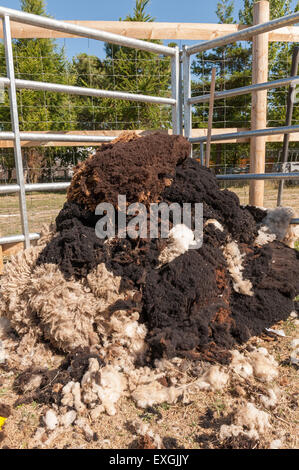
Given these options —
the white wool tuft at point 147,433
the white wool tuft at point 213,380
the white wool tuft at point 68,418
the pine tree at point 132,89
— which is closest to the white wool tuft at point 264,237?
the white wool tuft at point 213,380

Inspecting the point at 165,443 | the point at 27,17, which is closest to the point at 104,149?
the point at 27,17

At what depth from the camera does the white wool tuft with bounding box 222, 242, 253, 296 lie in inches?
79.3

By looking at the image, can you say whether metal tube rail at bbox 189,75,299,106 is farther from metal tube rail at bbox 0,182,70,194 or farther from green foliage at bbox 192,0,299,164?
green foliage at bbox 192,0,299,164

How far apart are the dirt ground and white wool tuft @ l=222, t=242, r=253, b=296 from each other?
525 mm

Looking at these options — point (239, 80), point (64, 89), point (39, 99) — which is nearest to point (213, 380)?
point (64, 89)

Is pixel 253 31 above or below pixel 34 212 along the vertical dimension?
above

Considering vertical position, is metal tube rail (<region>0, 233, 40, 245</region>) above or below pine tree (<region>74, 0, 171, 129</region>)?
below

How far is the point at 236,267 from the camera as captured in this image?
205cm

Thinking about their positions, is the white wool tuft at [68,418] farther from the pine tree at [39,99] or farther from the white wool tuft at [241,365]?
the pine tree at [39,99]

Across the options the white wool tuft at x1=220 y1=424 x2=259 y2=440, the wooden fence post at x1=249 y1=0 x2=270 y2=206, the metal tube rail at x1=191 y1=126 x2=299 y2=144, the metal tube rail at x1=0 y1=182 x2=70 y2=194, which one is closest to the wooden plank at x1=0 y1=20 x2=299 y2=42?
the wooden fence post at x1=249 y1=0 x2=270 y2=206

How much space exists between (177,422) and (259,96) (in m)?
3.67

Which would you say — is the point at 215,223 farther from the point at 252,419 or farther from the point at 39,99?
the point at 39,99

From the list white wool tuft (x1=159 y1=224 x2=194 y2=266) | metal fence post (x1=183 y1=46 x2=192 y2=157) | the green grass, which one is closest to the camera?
white wool tuft (x1=159 y1=224 x2=194 y2=266)
